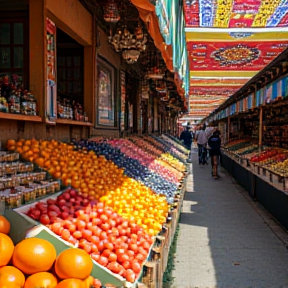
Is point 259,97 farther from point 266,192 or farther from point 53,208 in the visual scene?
point 53,208

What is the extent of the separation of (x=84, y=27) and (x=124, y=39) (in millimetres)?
697

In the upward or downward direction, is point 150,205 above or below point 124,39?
below

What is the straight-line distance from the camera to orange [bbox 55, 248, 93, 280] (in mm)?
2311

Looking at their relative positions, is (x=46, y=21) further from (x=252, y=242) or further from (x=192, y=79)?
(x=192, y=79)

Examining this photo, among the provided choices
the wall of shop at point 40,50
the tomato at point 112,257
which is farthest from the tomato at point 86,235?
the wall of shop at point 40,50

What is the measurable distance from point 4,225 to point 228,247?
3727 millimetres

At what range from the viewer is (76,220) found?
124 inches

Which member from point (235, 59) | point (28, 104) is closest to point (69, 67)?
point (28, 104)

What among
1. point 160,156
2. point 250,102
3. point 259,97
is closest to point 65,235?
point 160,156

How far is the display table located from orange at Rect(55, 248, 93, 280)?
467 centimetres

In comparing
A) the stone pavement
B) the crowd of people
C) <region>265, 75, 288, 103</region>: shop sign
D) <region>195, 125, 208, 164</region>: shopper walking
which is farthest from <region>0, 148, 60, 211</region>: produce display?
<region>195, 125, 208, 164</region>: shopper walking

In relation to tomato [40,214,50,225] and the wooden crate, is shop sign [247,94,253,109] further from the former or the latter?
tomato [40,214,50,225]

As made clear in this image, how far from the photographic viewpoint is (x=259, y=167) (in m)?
9.34

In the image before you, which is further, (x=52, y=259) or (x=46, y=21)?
(x=46, y=21)
